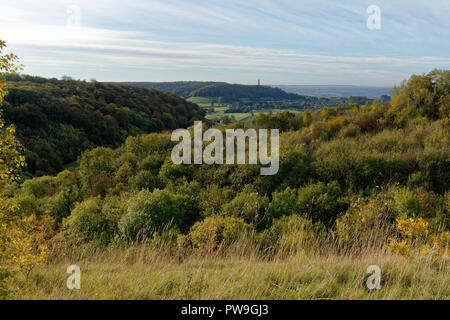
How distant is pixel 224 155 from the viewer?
14617mm

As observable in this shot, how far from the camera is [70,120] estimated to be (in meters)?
42.1

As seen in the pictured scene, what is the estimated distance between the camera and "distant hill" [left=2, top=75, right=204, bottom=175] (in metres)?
32.3

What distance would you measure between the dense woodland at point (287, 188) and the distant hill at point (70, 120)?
16793mm

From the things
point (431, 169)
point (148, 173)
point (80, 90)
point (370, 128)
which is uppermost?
point (80, 90)

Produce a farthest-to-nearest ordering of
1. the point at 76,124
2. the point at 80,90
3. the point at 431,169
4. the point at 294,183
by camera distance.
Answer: the point at 80,90 → the point at 76,124 → the point at 294,183 → the point at 431,169

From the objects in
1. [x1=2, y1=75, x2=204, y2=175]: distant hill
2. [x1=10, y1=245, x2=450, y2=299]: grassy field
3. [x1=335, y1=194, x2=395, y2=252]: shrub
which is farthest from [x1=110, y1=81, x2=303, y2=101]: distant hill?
[x1=10, y1=245, x2=450, y2=299]: grassy field

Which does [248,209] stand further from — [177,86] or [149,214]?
[177,86]

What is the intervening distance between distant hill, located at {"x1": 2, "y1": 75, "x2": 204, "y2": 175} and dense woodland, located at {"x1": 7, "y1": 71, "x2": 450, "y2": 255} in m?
16.8

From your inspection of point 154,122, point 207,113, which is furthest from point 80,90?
point 207,113

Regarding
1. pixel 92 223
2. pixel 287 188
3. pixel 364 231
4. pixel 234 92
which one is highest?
pixel 234 92

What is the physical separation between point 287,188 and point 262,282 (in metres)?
7.48

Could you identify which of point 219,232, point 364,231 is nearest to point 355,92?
→ point 219,232
